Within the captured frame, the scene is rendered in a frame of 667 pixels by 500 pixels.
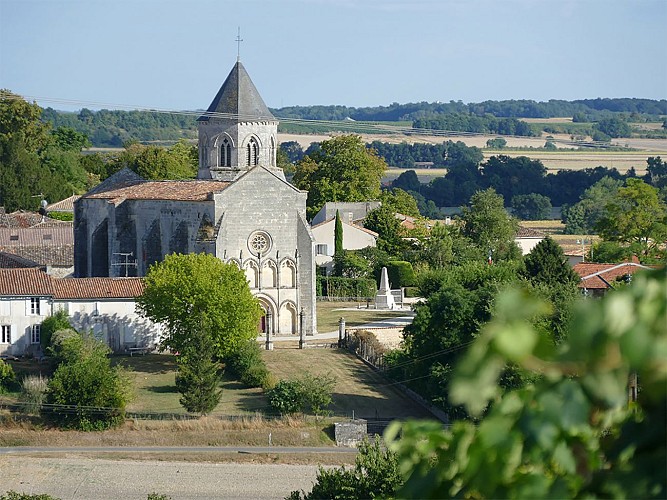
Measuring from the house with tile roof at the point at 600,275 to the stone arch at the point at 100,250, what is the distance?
17.7 m

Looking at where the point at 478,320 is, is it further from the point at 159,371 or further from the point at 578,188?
the point at 578,188

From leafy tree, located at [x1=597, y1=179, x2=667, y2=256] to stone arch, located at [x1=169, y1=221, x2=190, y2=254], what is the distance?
80.0ft

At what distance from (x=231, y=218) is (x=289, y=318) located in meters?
3.96

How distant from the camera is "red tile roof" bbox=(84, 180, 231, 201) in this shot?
45250 millimetres

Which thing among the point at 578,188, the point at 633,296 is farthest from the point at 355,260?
the point at 578,188

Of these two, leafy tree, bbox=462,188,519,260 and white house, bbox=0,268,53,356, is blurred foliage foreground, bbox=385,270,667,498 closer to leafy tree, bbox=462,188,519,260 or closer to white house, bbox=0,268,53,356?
white house, bbox=0,268,53,356

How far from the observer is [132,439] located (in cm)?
3183

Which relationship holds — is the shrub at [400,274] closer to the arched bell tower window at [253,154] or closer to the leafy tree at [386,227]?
the leafy tree at [386,227]

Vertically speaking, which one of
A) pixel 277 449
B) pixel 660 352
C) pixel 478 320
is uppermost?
pixel 660 352

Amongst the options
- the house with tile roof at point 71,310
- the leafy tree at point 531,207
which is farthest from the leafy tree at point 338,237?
the leafy tree at point 531,207

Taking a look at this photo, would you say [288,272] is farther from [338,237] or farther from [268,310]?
[338,237]

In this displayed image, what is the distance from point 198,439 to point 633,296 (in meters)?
29.3

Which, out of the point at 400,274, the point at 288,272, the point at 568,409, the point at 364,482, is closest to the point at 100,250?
the point at 288,272

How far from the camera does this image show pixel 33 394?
32.8 m
